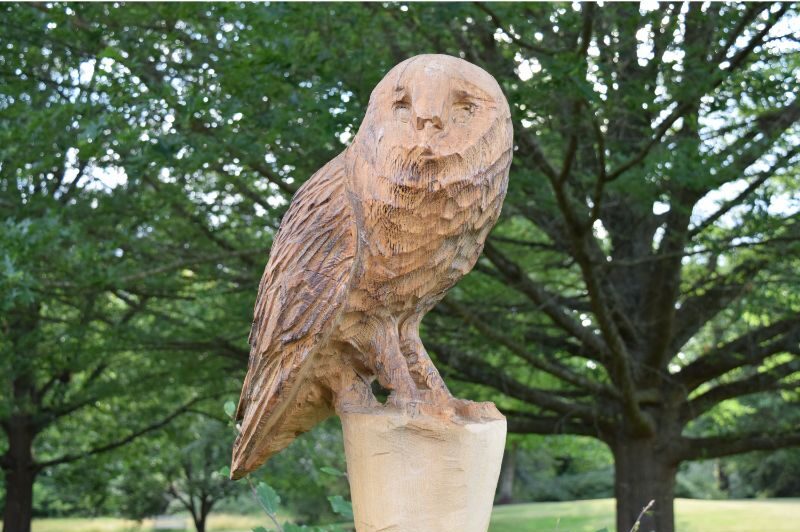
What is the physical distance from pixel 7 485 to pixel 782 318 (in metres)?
9.13

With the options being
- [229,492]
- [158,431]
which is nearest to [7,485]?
[158,431]

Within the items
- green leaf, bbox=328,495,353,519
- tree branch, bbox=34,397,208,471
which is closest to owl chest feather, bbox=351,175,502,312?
green leaf, bbox=328,495,353,519

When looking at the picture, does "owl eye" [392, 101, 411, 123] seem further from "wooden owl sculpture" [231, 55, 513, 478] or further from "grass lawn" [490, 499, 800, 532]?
"grass lawn" [490, 499, 800, 532]

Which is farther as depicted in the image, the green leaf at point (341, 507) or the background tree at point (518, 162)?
the background tree at point (518, 162)

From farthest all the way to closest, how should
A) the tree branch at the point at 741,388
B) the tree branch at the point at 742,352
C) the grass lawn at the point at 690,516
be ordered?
the grass lawn at the point at 690,516, the tree branch at the point at 741,388, the tree branch at the point at 742,352

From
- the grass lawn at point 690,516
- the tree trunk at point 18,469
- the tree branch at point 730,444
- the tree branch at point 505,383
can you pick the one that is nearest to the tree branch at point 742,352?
the tree branch at point 730,444

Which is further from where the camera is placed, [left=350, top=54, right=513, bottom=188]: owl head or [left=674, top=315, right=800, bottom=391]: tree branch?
[left=674, top=315, right=800, bottom=391]: tree branch

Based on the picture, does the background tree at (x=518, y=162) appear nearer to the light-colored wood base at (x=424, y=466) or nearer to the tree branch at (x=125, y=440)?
the tree branch at (x=125, y=440)

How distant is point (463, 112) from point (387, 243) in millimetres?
427

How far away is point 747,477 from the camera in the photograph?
19391mm

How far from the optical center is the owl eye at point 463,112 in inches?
95.9

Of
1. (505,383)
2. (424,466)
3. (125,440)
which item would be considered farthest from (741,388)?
(125,440)

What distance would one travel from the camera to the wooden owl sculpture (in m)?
2.37

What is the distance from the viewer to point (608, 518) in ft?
47.9
